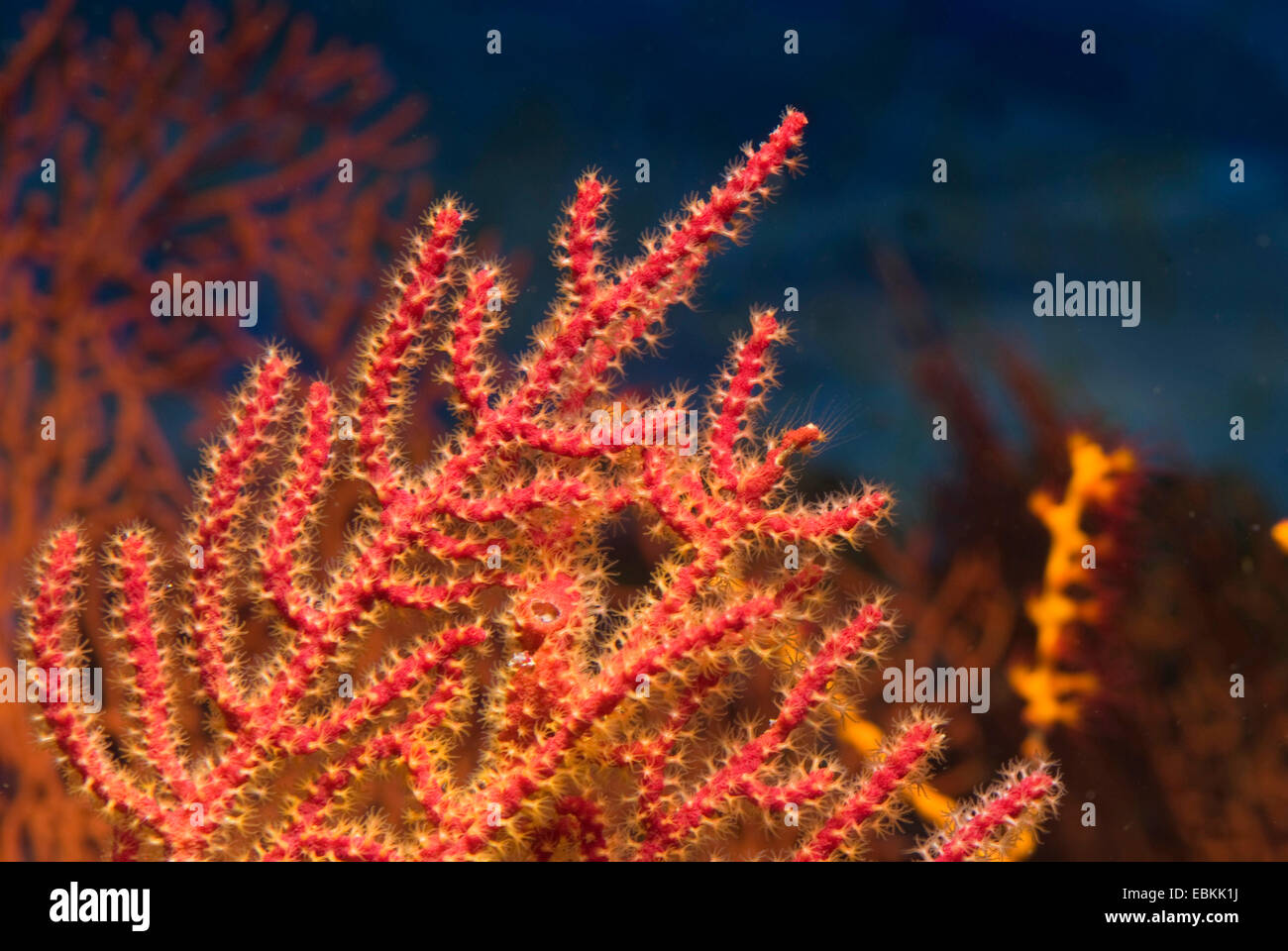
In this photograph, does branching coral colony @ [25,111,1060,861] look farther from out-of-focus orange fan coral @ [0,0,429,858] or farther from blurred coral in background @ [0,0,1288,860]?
out-of-focus orange fan coral @ [0,0,429,858]

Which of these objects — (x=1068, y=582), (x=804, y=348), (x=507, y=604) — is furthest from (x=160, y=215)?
(x=1068, y=582)

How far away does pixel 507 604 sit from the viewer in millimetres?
1565

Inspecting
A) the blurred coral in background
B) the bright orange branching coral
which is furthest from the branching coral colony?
the bright orange branching coral

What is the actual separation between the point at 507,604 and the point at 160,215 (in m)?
2.53

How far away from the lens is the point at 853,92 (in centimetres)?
302

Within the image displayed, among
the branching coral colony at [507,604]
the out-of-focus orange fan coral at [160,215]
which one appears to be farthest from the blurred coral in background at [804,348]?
the branching coral colony at [507,604]

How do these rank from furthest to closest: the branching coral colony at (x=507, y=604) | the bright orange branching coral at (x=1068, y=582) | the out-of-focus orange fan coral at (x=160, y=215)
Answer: the bright orange branching coral at (x=1068, y=582) → the out-of-focus orange fan coral at (x=160, y=215) → the branching coral colony at (x=507, y=604)

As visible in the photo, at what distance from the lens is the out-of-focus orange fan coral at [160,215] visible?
9.14 feet

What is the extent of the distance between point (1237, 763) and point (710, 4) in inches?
155

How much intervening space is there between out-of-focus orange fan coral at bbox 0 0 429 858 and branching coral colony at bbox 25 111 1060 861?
4.73 feet

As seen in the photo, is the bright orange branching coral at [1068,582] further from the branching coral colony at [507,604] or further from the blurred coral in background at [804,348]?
the branching coral colony at [507,604]

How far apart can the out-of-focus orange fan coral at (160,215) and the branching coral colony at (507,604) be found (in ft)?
4.73

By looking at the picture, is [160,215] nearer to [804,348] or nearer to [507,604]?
[507,604]
